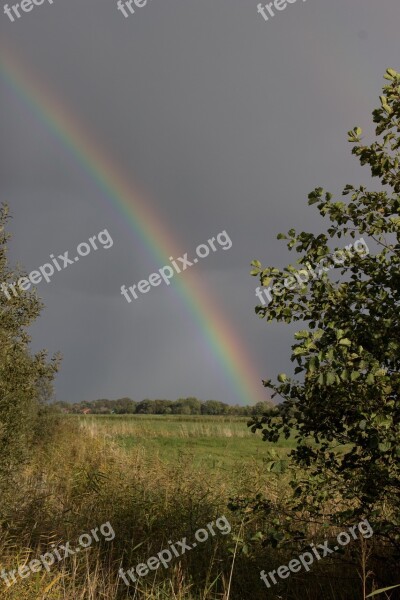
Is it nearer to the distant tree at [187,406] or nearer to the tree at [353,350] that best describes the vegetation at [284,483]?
the tree at [353,350]

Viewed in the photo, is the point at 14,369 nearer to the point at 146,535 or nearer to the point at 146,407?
the point at 146,535

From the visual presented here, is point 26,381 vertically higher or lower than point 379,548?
higher

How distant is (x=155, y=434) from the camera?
38.8 meters

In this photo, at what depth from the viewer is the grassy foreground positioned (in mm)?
7367

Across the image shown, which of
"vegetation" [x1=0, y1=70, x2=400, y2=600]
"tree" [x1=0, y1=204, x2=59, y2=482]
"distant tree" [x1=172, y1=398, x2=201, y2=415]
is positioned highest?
"distant tree" [x1=172, y1=398, x2=201, y2=415]

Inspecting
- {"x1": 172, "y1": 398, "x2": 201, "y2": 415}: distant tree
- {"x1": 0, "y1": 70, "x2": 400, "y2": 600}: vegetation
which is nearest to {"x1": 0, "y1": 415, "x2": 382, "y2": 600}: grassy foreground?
{"x1": 0, "y1": 70, "x2": 400, "y2": 600}: vegetation

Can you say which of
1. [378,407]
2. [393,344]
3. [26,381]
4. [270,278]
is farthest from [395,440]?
[26,381]

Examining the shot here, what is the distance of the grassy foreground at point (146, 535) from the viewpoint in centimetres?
737

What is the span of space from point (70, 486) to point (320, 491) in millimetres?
8909

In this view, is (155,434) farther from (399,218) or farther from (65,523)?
(399,218)

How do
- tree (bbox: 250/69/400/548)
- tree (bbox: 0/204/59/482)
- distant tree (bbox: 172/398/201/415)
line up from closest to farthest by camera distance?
1. tree (bbox: 250/69/400/548)
2. tree (bbox: 0/204/59/482)
3. distant tree (bbox: 172/398/201/415)

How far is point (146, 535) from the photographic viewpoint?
10156 mm

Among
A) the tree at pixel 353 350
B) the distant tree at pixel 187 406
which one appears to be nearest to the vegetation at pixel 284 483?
the tree at pixel 353 350

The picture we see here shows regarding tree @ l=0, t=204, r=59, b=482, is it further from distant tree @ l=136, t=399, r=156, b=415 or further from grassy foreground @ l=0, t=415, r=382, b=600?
distant tree @ l=136, t=399, r=156, b=415
